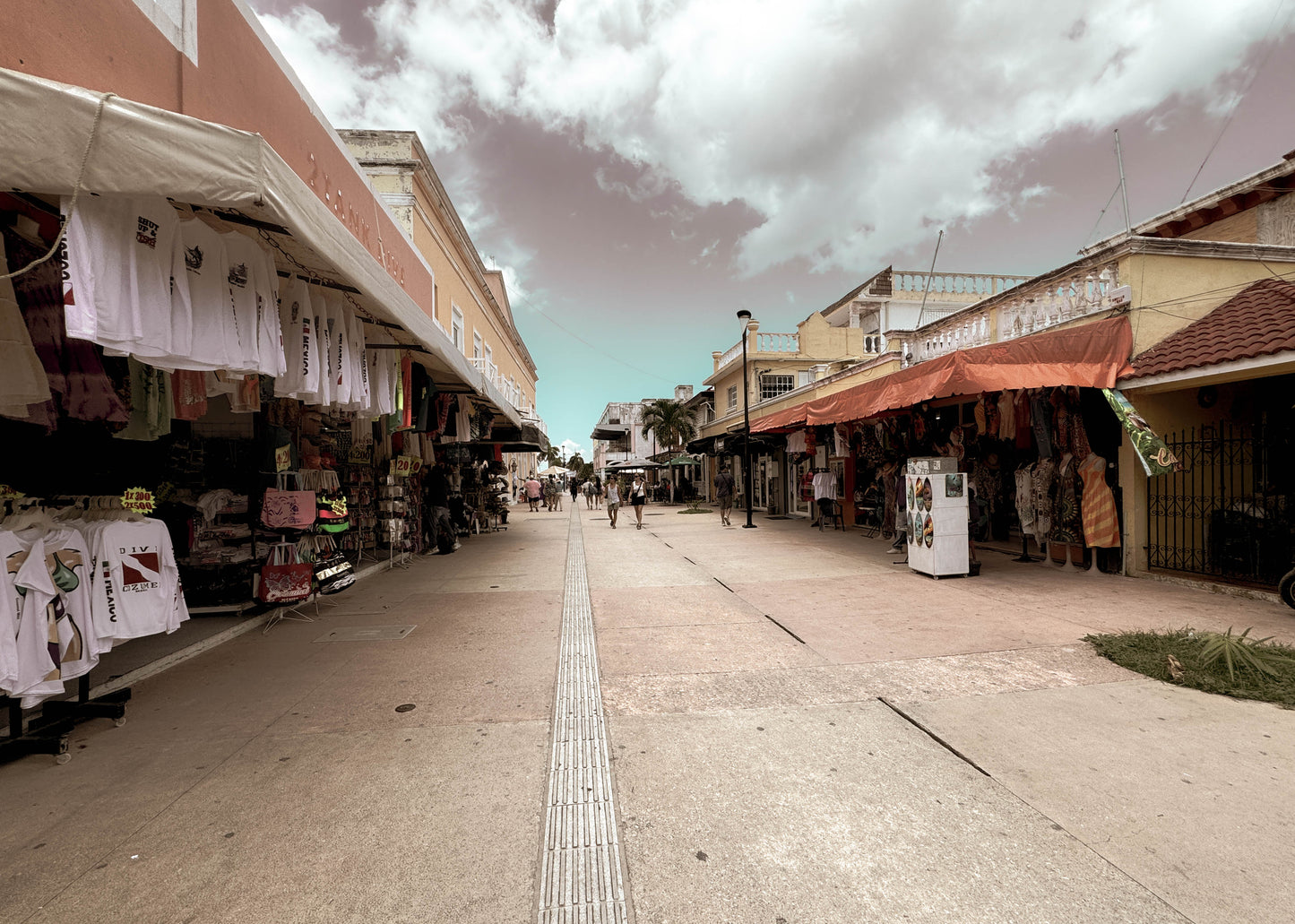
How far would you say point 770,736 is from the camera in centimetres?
325

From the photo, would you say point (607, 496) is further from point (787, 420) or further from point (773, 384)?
point (773, 384)

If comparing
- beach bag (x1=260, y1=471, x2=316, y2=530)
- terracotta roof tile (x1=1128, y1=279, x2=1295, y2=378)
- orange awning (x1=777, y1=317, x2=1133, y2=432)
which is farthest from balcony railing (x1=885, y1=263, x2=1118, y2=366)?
beach bag (x1=260, y1=471, x2=316, y2=530)

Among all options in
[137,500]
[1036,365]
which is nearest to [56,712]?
[137,500]

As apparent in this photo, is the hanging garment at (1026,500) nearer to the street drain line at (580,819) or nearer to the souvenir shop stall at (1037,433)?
the souvenir shop stall at (1037,433)

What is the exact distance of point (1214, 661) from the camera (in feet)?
13.6

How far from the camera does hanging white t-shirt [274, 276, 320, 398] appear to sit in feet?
13.9

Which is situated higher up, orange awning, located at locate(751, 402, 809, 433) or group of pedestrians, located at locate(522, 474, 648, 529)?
orange awning, located at locate(751, 402, 809, 433)

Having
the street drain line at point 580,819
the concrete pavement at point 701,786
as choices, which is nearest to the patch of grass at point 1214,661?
the concrete pavement at point 701,786

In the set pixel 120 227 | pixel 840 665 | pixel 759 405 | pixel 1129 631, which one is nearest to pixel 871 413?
pixel 1129 631

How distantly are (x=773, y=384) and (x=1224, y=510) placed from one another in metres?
18.0

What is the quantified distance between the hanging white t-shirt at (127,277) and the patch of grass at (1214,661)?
265 inches

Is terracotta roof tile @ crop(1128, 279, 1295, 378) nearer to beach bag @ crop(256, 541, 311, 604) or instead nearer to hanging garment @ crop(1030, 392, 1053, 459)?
hanging garment @ crop(1030, 392, 1053, 459)

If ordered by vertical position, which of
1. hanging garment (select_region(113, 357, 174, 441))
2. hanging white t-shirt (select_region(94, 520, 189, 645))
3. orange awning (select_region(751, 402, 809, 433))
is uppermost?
orange awning (select_region(751, 402, 809, 433))

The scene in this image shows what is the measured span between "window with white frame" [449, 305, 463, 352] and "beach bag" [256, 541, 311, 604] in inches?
429
